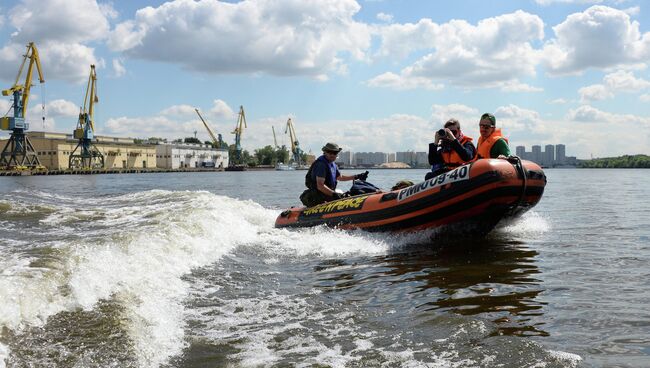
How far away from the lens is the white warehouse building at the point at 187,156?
102 metres

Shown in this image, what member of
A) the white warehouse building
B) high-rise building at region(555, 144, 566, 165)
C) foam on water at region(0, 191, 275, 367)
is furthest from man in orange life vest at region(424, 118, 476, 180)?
high-rise building at region(555, 144, 566, 165)

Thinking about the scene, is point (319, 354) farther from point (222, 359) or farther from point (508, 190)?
point (508, 190)

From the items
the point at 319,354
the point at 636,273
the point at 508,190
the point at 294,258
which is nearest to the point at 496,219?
the point at 508,190

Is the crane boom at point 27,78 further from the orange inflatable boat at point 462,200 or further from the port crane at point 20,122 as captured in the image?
the orange inflatable boat at point 462,200

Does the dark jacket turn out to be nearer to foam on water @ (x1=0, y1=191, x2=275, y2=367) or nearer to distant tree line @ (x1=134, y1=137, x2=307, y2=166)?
foam on water @ (x1=0, y1=191, x2=275, y2=367)

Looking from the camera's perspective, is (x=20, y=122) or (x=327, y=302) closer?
(x=327, y=302)

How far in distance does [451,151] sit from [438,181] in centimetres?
83

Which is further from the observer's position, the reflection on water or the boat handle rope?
the boat handle rope

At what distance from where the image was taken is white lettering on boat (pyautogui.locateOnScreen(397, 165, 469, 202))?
280 inches

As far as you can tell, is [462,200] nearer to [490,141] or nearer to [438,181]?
[438,181]

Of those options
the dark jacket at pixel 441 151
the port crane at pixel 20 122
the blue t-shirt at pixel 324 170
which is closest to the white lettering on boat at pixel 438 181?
the dark jacket at pixel 441 151

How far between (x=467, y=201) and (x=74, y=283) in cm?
490

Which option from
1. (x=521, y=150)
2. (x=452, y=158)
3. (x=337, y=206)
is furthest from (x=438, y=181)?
(x=521, y=150)

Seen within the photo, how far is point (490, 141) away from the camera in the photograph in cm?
764
